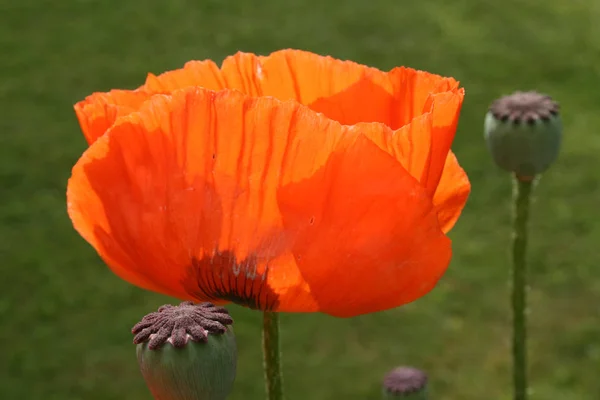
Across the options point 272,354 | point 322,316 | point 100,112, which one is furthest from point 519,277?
point 322,316

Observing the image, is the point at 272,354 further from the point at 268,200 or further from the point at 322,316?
the point at 322,316

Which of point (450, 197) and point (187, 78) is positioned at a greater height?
point (187, 78)

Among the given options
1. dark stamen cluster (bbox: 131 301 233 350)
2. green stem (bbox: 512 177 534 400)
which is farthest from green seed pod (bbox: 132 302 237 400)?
green stem (bbox: 512 177 534 400)

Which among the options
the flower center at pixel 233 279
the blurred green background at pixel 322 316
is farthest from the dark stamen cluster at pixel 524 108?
the blurred green background at pixel 322 316

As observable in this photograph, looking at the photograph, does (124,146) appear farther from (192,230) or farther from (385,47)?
(385,47)

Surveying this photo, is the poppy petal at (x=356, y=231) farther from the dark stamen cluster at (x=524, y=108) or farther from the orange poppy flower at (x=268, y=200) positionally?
the dark stamen cluster at (x=524, y=108)

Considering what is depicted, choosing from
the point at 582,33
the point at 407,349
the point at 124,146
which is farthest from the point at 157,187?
the point at 582,33
